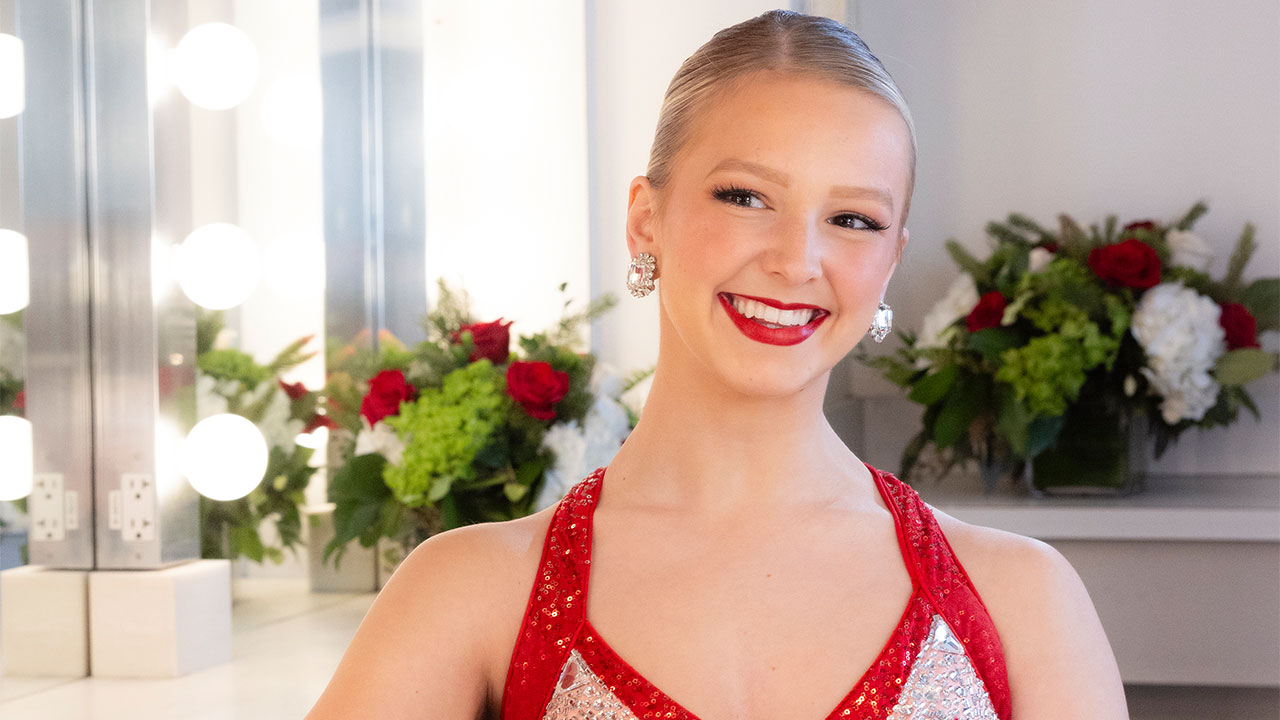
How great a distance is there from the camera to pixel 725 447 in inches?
39.4

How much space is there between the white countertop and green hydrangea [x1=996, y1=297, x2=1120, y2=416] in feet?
0.61

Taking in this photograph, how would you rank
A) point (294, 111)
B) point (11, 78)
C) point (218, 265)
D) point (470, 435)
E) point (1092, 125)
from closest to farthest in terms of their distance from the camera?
point (11, 78), point (470, 435), point (218, 265), point (294, 111), point (1092, 125)

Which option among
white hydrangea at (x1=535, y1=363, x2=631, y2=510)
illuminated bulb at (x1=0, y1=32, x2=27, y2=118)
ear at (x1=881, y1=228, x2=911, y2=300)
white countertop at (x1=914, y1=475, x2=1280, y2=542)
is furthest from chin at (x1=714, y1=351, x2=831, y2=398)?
white countertop at (x1=914, y1=475, x2=1280, y2=542)

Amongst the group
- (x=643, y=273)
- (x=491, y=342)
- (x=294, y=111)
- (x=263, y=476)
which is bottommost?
(x=263, y=476)

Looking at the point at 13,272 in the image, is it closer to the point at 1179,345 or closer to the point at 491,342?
the point at 491,342

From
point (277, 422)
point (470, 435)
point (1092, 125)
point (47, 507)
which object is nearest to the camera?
point (47, 507)

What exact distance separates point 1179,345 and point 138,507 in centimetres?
181

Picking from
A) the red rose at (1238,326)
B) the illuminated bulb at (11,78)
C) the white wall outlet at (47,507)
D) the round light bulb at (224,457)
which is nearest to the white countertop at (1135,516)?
the red rose at (1238,326)

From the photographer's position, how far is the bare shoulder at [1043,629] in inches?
37.2

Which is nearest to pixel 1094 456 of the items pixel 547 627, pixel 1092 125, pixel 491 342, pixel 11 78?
pixel 1092 125

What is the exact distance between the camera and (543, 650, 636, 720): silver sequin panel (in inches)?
35.3

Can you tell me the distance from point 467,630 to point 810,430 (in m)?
0.33

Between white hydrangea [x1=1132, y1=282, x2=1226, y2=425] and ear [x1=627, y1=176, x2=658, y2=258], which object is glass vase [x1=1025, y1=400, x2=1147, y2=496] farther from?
ear [x1=627, y1=176, x2=658, y2=258]

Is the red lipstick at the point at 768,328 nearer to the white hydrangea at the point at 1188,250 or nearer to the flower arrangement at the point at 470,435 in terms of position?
the flower arrangement at the point at 470,435
